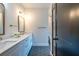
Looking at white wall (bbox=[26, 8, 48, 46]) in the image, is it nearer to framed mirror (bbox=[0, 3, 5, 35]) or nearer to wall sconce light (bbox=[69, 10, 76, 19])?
framed mirror (bbox=[0, 3, 5, 35])

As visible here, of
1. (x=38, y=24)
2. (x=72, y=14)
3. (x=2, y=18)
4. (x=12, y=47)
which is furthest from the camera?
(x=38, y=24)

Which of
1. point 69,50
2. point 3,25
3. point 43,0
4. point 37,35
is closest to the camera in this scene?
point 43,0

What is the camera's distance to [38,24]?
6.64 meters

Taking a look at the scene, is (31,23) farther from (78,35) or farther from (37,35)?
(78,35)

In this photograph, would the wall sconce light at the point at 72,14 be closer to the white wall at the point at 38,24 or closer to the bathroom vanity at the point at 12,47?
the bathroom vanity at the point at 12,47

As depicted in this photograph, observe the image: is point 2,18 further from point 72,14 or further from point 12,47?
point 72,14

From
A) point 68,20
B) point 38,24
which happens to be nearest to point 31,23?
point 38,24

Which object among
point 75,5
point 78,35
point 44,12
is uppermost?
point 44,12

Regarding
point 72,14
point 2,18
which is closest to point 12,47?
point 72,14

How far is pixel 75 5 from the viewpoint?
1399 millimetres

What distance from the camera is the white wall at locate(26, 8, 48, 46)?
21.5ft

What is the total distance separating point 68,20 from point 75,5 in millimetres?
261

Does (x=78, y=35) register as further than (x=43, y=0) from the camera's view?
Yes

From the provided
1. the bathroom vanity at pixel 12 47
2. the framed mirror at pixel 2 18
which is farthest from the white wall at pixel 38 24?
the bathroom vanity at pixel 12 47
